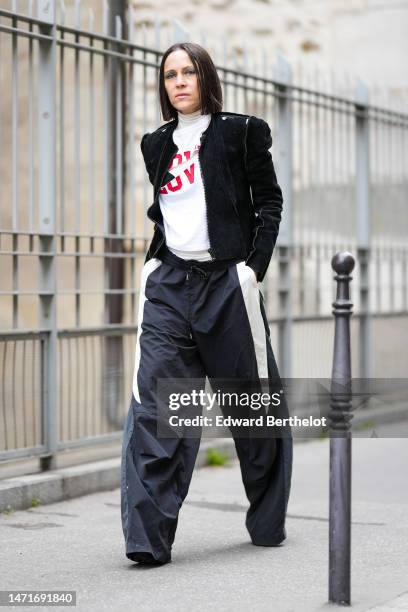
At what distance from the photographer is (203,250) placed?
17.2 feet

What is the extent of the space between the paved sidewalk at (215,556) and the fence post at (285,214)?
1.95 meters

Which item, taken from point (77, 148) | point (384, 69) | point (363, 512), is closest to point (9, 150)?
point (77, 148)

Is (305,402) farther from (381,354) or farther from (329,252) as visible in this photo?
(381,354)

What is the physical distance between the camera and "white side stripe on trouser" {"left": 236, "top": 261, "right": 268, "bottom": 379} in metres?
5.27

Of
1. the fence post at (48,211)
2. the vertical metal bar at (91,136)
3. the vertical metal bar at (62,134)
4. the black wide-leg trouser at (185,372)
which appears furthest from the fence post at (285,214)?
the black wide-leg trouser at (185,372)

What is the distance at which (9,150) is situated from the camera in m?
7.05

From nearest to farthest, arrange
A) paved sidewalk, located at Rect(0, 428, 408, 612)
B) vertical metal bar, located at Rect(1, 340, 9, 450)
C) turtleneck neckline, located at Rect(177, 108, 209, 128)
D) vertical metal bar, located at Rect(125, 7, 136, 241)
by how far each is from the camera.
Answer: paved sidewalk, located at Rect(0, 428, 408, 612) → turtleneck neckline, located at Rect(177, 108, 209, 128) → vertical metal bar, located at Rect(1, 340, 9, 450) → vertical metal bar, located at Rect(125, 7, 136, 241)

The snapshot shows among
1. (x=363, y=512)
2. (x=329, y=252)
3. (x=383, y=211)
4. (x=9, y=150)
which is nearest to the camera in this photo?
(x=363, y=512)

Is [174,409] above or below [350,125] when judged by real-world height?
below

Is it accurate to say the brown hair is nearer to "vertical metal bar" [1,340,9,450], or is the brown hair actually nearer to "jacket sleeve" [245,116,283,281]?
"jacket sleeve" [245,116,283,281]

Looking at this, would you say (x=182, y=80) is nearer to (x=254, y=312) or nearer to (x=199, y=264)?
(x=199, y=264)

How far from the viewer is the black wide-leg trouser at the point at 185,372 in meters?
5.01

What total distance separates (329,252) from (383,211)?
110cm

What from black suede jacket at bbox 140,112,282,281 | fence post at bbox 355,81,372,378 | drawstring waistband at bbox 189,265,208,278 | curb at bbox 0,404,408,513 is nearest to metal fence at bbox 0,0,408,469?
curb at bbox 0,404,408,513
